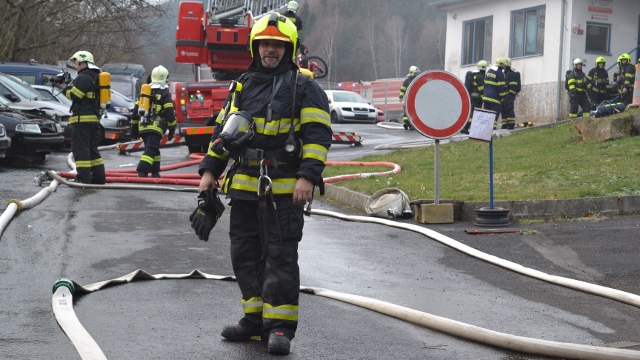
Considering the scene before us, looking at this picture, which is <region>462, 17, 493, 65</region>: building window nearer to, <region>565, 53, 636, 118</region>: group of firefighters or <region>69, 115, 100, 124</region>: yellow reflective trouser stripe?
<region>565, 53, 636, 118</region>: group of firefighters

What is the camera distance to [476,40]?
3488cm

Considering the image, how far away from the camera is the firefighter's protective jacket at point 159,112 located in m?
14.9

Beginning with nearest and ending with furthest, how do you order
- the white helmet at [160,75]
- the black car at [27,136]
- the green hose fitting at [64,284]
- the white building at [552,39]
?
the green hose fitting at [64,284] < the white helmet at [160,75] < the black car at [27,136] < the white building at [552,39]

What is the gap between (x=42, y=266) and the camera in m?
7.42

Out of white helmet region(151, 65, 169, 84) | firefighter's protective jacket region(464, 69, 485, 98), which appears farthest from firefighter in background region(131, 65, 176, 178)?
firefighter's protective jacket region(464, 69, 485, 98)

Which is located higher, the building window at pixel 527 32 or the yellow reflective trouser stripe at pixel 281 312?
the building window at pixel 527 32

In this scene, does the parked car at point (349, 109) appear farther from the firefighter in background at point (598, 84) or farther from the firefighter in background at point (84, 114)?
the firefighter in background at point (84, 114)

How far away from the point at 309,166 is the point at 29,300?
6.92ft

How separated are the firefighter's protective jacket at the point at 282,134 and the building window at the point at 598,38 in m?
26.2

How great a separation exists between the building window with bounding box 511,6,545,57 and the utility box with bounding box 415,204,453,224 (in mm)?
21112

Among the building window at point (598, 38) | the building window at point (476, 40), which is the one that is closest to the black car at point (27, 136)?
the building window at point (598, 38)

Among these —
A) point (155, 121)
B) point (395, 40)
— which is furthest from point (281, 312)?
point (395, 40)

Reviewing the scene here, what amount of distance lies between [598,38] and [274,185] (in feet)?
88.6

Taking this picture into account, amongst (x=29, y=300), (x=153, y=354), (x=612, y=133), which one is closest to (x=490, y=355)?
(x=153, y=354)
